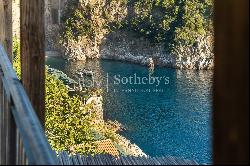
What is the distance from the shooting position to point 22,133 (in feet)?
3.91

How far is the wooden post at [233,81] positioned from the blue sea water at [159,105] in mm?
18174

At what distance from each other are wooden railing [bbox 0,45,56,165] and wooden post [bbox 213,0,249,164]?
15.8 inches

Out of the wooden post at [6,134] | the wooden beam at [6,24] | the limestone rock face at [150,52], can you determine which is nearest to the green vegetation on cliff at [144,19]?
the limestone rock face at [150,52]

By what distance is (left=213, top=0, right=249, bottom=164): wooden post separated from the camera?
28.2 inches

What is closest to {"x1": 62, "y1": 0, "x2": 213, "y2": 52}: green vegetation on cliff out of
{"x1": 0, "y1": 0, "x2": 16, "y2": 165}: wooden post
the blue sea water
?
the blue sea water

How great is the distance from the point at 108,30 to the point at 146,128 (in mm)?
Answer: 19281

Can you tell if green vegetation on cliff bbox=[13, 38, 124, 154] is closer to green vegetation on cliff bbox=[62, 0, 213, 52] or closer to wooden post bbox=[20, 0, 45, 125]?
wooden post bbox=[20, 0, 45, 125]

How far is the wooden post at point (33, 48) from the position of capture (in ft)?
7.11

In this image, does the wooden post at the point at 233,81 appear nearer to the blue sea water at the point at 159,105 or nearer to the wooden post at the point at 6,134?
the wooden post at the point at 6,134

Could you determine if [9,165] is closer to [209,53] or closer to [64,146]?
[64,146]

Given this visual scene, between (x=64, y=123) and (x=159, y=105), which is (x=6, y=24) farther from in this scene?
(x=159, y=105)


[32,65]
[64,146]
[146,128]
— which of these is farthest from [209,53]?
[32,65]

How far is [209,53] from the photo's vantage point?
4166cm

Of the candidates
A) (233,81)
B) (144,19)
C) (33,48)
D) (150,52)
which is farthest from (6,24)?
(144,19)
